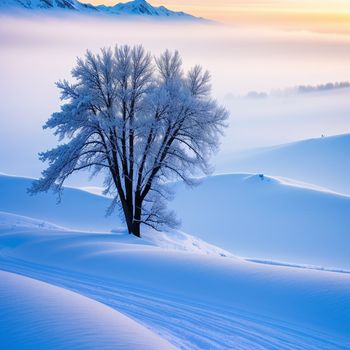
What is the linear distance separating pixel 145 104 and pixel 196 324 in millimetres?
12322

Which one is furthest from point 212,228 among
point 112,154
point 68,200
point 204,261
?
point 204,261

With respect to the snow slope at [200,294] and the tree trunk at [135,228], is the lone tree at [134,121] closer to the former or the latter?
the tree trunk at [135,228]

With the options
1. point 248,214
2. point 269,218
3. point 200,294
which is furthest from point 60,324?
point 248,214

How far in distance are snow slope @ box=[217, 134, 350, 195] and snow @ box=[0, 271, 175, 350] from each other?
8273 centimetres

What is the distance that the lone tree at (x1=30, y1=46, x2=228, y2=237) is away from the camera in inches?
748

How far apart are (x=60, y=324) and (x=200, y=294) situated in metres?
4.57

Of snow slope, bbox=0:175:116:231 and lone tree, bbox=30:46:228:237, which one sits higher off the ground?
lone tree, bbox=30:46:228:237

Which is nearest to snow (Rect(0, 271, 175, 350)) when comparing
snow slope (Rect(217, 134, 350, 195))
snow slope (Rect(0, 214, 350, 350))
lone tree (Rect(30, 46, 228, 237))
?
snow slope (Rect(0, 214, 350, 350))

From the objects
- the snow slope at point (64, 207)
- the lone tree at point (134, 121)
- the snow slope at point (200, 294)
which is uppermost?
the lone tree at point (134, 121)

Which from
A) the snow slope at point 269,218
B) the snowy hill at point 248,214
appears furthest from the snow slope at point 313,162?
the snowy hill at point 248,214

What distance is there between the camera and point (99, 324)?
7.24 m

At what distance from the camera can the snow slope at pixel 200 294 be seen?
830 cm

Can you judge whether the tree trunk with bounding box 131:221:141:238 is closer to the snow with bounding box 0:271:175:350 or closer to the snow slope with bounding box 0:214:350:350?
the snow slope with bounding box 0:214:350:350

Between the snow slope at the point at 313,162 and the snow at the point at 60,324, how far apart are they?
82.7 m
